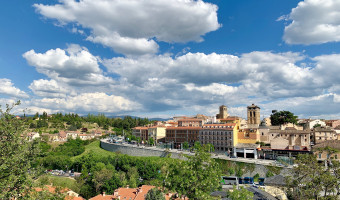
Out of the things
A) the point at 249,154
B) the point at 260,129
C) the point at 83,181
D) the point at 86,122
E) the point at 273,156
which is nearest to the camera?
the point at 83,181

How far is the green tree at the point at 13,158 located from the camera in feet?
41.5

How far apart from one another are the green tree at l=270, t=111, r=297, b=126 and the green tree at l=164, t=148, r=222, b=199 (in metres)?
93.9

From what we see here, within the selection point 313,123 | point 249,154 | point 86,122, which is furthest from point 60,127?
point 313,123

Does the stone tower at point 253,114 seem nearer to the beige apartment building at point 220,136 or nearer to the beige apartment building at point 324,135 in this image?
the beige apartment building at point 324,135

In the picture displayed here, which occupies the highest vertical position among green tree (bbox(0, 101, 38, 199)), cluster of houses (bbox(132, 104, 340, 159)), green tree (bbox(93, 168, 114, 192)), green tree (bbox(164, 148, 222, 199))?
green tree (bbox(0, 101, 38, 199))

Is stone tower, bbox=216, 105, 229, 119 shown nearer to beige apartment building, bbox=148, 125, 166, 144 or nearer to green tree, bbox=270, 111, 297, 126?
green tree, bbox=270, 111, 297, 126

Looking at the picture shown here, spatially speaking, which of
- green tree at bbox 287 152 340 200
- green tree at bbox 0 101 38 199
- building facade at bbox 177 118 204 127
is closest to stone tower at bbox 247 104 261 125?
building facade at bbox 177 118 204 127

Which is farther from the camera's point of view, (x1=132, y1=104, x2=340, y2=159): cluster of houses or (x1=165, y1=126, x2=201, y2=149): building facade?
(x1=165, y1=126, x2=201, y2=149): building facade

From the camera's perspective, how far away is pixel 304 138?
72250 millimetres

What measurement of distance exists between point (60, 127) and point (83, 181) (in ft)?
332

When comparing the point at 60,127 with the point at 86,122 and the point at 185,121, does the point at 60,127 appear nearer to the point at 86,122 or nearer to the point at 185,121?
the point at 86,122

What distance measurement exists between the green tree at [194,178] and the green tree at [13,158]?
9.05m

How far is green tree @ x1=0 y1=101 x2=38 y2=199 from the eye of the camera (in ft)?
41.5

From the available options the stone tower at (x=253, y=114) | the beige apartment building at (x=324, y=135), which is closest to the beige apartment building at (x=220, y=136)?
the beige apartment building at (x=324, y=135)
